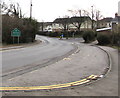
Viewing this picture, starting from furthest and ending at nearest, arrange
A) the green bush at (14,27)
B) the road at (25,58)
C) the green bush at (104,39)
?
the green bush at (104,39) → the green bush at (14,27) → the road at (25,58)

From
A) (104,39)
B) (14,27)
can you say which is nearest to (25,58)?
(14,27)

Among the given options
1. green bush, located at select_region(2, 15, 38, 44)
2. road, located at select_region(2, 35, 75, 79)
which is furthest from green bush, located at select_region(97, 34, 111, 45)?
green bush, located at select_region(2, 15, 38, 44)

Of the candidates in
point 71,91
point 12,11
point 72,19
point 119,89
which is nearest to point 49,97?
point 71,91

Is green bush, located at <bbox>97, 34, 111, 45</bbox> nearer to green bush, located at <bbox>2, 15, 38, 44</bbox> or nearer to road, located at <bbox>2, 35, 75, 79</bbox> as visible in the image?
road, located at <bbox>2, 35, 75, 79</bbox>

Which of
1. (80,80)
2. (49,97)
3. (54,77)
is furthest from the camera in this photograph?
(54,77)

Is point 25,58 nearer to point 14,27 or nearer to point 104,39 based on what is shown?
point 14,27

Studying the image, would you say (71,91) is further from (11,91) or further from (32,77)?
(32,77)

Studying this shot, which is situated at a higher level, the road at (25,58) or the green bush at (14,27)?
the green bush at (14,27)

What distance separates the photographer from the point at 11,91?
204 inches

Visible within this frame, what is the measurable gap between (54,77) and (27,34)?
2559 centimetres

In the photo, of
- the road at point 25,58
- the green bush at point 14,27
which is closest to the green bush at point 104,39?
the road at point 25,58

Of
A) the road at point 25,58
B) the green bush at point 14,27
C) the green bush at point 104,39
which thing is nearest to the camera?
the road at point 25,58

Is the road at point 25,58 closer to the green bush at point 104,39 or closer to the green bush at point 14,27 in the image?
the green bush at point 14,27

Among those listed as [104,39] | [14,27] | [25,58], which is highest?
[14,27]
